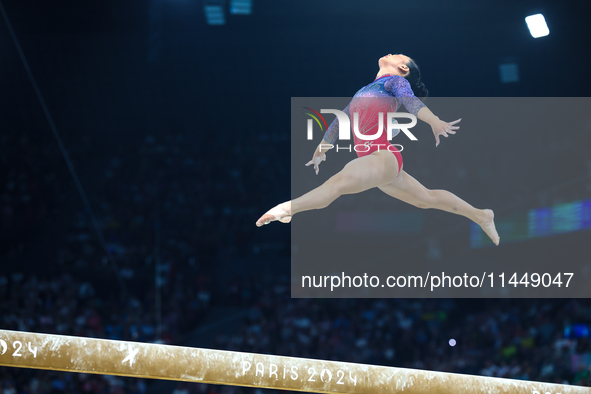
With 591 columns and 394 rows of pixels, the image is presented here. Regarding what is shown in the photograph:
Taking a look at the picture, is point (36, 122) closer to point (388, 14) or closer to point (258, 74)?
point (258, 74)

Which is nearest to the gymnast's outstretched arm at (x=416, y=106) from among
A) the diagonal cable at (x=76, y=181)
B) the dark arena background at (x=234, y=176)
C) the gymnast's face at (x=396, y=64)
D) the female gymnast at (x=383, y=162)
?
the female gymnast at (x=383, y=162)

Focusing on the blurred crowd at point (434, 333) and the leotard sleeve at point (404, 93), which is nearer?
the leotard sleeve at point (404, 93)

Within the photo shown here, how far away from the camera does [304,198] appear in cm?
380

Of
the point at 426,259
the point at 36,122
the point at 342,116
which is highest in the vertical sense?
the point at 36,122

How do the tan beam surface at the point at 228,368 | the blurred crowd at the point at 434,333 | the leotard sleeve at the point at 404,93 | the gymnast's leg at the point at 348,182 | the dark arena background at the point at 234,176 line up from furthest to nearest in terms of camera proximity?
the blurred crowd at the point at 434,333, the dark arena background at the point at 234,176, the leotard sleeve at the point at 404,93, the gymnast's leg at the point at 348,182, the tan beam surface at the point at 228,368

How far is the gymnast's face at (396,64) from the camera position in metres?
4.45

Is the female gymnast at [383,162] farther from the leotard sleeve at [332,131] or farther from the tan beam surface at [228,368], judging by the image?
the tan beam surface at [228,368]

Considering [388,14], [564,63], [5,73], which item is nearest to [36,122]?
[5,73]

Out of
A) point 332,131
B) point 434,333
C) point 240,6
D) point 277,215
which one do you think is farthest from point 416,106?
point 240,6

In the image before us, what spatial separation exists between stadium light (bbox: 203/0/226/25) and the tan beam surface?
18.6 ft

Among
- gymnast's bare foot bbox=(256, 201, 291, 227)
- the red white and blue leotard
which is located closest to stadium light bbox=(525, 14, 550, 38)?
the red white and blue leotard

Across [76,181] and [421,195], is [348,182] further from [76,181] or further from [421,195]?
[76,181]

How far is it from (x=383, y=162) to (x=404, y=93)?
1.73 feet

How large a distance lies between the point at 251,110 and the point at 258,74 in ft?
1.94
